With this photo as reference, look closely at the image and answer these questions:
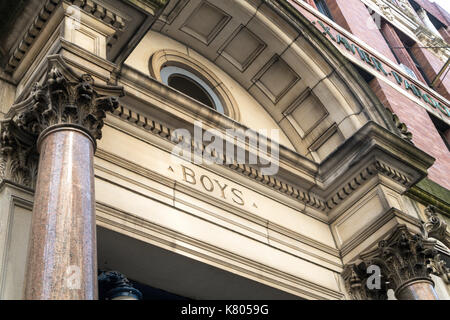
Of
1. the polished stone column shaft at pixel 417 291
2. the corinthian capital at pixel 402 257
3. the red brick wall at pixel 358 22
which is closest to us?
the polished stone column shaft at pixel 417 291

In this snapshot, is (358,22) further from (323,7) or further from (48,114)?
(48,114)

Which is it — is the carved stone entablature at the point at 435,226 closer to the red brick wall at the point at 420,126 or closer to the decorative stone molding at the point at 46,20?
the red brick wall at the point at 420,126

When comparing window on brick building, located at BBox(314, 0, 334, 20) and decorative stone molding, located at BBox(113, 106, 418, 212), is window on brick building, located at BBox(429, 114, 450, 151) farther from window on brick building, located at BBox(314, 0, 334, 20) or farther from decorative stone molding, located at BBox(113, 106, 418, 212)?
decorative stone molding, located at BBox(113, 106, 418, 212)

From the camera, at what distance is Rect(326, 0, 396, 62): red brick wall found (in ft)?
62.7

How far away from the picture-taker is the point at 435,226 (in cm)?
1191

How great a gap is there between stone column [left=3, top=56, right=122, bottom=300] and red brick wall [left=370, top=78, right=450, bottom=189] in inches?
406

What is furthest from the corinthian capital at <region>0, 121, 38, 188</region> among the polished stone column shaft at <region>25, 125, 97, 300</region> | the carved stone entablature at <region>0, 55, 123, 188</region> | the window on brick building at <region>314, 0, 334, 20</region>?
the window on brick building at <region>314, 0, 334, 20</region>

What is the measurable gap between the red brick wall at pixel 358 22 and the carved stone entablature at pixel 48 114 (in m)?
13.2

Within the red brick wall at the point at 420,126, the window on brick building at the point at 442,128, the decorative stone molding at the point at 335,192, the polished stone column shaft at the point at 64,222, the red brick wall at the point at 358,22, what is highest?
the red brick wall at the point at 358,22

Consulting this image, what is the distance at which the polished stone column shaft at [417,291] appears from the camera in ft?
30.0

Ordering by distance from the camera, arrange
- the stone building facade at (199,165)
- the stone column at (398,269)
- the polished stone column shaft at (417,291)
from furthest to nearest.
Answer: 1. the stone column at (398,269)
2. the polished stone column shaft at (417,291)
3. the stone building facade at (199,165)

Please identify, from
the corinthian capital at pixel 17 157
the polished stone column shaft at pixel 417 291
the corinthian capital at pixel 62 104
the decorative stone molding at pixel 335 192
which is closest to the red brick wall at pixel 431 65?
the decorative stone molding at pixel 335 192

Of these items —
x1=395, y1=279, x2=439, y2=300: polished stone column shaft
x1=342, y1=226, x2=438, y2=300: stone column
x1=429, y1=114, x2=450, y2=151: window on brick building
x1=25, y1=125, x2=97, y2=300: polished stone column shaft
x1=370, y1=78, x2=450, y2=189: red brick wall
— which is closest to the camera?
x1=25, y1=125, x2=97, y2=300: polished stone column shaft

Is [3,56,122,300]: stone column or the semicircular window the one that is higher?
the semicircular window
